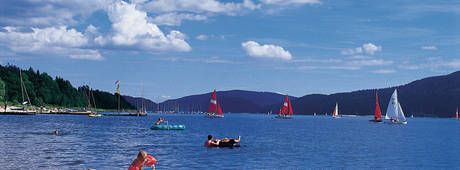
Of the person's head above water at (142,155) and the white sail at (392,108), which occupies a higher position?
the white sail at (392,108)

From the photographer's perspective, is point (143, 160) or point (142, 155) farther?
point (143, 160)

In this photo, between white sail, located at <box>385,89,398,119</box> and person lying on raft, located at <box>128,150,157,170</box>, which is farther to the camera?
white sail, located at <box>385,89,398,119</box>

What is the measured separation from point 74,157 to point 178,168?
1365 centimetres

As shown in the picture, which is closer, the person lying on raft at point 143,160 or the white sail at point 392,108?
the person lying on raft at point 143,160

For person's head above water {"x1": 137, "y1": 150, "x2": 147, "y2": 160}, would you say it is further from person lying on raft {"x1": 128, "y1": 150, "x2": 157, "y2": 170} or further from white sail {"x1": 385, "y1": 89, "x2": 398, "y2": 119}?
white sail {"x1": 385, "y1": 89, "x2": 398, "y2": 119}

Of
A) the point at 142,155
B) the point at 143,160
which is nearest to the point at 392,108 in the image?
the point at 143,160

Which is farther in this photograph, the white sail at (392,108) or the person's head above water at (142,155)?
the white sail at (392,108)

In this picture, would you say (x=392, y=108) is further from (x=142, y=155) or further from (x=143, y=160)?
(x=142, y=155)

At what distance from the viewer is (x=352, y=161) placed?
55.4 metres

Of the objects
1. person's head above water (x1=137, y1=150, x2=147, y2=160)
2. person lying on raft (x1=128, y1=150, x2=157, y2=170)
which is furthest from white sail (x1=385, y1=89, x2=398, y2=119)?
person's head above water (x1=137, y1=150, x2=147, y2=160)

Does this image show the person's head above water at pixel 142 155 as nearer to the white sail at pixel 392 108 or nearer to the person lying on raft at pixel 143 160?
the person lying on raft at pixel 143 160

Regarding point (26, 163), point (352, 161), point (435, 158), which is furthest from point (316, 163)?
point (26, 163)

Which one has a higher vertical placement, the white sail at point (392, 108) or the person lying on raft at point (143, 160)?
the white sail at point (392, 108)

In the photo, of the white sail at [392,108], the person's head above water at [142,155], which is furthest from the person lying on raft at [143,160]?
the white sail at [392,108]
